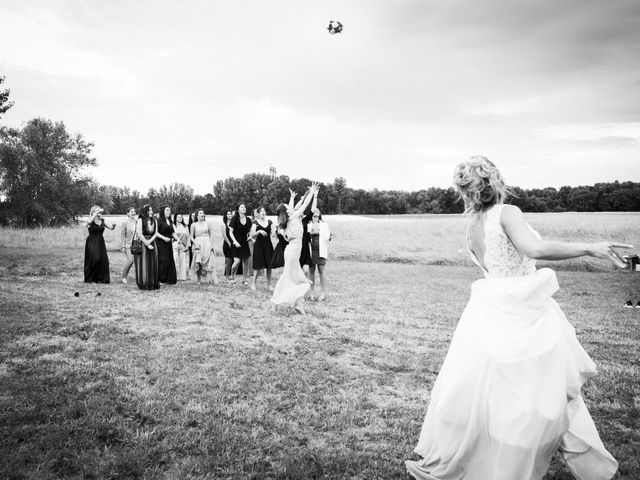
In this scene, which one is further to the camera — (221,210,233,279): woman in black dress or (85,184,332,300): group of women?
(221,210,233,279): woman in black dress

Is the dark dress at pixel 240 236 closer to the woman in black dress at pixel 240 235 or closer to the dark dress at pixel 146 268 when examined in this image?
the woman in black dress at pixel 240 235

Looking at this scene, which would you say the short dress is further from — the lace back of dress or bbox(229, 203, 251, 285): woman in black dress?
the lace back of dress

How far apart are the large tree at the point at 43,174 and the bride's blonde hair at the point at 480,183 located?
55257mm

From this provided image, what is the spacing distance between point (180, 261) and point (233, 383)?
37.6ft

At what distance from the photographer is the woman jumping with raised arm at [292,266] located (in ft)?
33.2

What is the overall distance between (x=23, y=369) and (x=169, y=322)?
3.21 metres

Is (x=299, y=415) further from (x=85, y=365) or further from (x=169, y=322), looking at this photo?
(x=169, y=322)

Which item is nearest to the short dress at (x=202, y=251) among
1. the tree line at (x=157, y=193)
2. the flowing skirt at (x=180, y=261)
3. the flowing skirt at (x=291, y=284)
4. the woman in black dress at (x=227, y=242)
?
the woman in black dress at (x=227, y=242)

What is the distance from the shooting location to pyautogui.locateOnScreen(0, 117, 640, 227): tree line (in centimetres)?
4966

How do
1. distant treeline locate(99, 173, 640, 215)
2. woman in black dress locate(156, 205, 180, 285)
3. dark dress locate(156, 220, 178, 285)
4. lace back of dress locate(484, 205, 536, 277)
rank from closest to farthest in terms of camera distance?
1. lace back of dress locate(484, 205, 536, 277)
2. woman in black dress locate(156, 205, 180, 285)
3. dark dress locate(156, 220, 178, 285)
4. distant treeline locate(99, 173, 640, 215)

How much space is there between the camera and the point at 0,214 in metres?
48.9

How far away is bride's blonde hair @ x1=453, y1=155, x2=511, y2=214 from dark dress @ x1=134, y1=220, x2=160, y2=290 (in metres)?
11.6

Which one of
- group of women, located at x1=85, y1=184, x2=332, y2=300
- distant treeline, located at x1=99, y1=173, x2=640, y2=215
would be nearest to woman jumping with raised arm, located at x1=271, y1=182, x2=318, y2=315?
group of women, located at x1=85, y1=184, x2=332, y2=300

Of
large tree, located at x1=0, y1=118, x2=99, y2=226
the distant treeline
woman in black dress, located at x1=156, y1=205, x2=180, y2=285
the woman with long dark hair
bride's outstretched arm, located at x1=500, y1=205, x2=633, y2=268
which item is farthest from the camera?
the distant treeline
